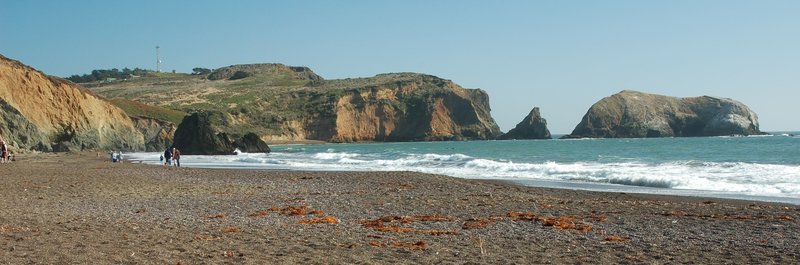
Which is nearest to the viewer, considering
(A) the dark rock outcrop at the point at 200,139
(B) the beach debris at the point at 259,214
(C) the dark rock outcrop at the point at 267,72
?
(B) the beach debris at the point at 259,214

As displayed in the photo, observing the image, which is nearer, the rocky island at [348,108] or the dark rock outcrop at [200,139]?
the dark rock outcrop at [200,139]

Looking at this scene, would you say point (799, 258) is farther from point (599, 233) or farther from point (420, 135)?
point (420, 135)

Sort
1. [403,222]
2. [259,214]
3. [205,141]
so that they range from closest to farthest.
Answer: [403,222] → [259,214] → [205,141]

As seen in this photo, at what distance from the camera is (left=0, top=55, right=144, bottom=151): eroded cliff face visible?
173 feet

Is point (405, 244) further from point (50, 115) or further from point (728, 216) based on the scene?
point (50, 115)

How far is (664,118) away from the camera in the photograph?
135000 millimetres

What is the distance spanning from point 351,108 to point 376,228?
112m

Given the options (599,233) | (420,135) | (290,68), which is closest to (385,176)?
(599,233)

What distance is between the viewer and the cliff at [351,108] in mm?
118375

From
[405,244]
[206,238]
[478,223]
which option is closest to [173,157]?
[478,223]

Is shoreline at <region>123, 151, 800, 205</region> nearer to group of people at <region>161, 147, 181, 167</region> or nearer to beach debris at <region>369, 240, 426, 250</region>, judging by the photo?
beach debris at <region>369, 240, 426, 250</region>

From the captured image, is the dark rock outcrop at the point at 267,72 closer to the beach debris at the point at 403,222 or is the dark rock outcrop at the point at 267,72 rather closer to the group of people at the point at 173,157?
the group of people at the point at 173,157

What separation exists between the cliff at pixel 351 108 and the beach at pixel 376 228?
9485cm

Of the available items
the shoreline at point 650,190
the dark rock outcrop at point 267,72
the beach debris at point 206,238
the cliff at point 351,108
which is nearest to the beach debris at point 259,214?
the beach debris at point 206,238
